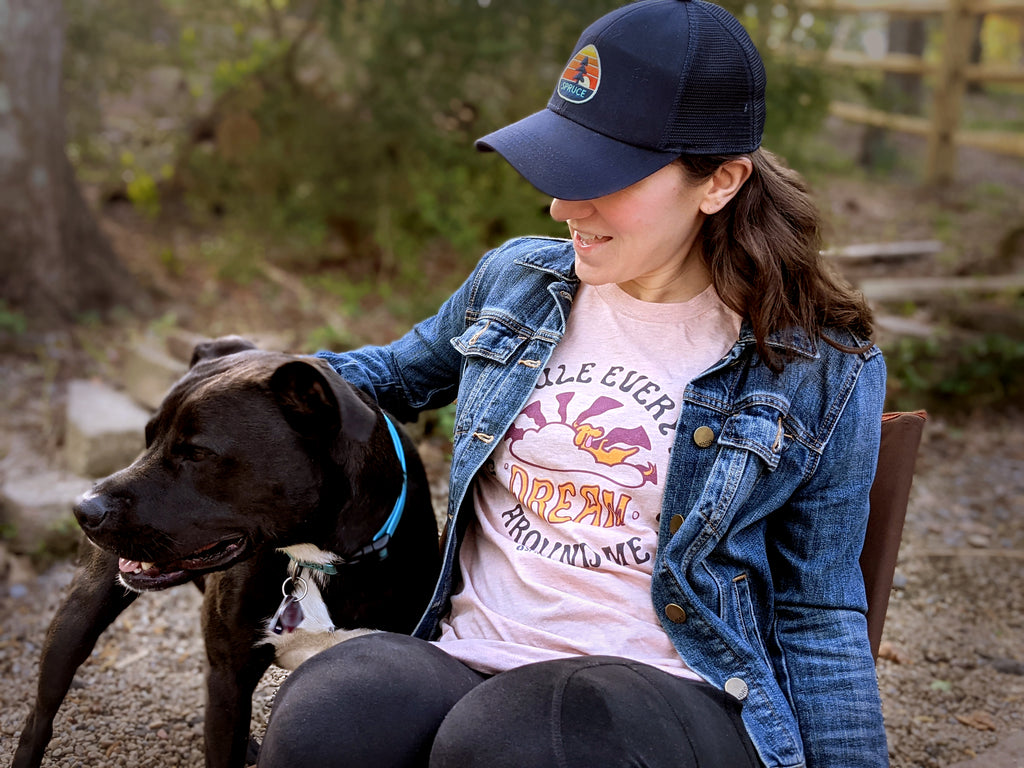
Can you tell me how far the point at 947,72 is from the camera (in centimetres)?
939

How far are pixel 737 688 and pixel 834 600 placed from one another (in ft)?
0.83

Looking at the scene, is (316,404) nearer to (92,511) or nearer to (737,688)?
(92,511)

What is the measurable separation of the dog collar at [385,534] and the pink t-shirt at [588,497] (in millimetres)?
181

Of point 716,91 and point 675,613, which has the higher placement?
point 716,91

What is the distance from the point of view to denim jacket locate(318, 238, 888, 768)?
1890 millimetres

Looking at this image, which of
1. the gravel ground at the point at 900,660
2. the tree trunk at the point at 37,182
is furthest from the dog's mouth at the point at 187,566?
the tree trunk at the point at 37,182

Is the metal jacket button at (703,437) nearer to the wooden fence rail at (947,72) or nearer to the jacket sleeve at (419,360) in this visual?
the jacket sleeve at (419,360)

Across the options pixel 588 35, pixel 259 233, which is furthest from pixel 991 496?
pixel 259 233

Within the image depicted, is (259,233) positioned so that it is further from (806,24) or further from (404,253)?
(806,24)

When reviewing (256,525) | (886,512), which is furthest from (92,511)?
(886,512)

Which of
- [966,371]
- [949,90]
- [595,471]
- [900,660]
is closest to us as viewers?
[595,471]

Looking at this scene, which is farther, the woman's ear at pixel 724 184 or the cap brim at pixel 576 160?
the woman's ear at pixel 724 184

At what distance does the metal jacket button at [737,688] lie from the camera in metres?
1.88

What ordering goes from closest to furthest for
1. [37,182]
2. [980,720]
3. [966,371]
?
1. [980,720]
2. [966,371]
3. [37,182]
